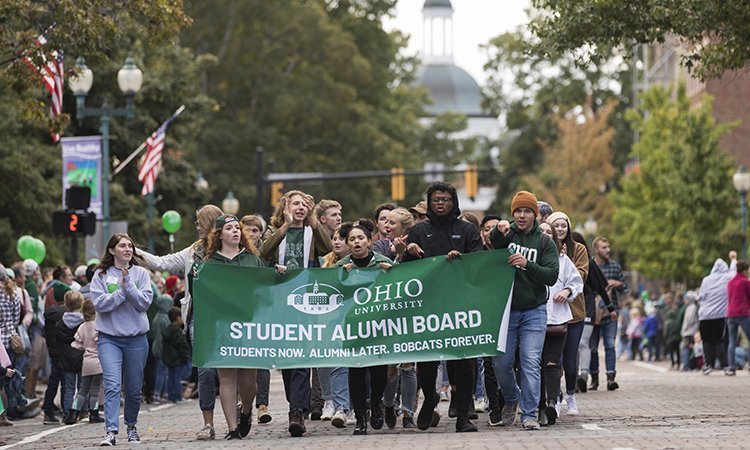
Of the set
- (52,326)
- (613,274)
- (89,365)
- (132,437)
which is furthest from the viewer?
(613,274)

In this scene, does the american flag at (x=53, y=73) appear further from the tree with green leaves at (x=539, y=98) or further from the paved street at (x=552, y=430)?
the tree with green leaves at (x=539, y=98)

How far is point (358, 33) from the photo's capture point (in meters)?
70.7

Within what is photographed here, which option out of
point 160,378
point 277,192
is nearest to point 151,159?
point 160,378

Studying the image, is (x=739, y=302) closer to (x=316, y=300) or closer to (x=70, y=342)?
(x=70, y=342)

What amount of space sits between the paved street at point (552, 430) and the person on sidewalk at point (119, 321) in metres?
0.47

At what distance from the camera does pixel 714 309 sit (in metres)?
29.3

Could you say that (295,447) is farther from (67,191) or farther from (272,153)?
(272,153)

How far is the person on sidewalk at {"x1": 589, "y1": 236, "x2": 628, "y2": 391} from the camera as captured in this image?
74.6 ft

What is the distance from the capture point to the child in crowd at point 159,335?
2398cm

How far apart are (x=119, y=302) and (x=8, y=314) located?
487cm

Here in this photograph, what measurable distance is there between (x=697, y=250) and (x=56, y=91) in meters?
33.7

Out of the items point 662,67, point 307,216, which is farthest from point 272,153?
point 307,216

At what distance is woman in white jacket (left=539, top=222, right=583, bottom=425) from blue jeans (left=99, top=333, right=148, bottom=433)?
3394 mm

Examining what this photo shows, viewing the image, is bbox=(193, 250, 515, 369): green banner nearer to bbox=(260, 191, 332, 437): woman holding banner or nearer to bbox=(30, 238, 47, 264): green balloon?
bbox=(260, 191, 332, 437): woman holding banner
